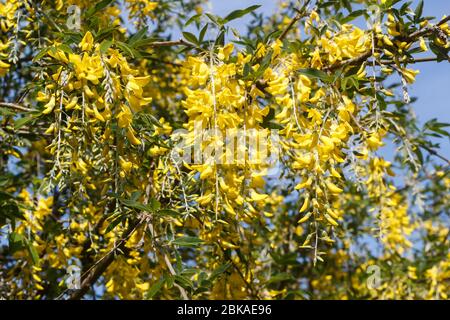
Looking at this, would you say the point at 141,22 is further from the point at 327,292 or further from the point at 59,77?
the point at 327,292

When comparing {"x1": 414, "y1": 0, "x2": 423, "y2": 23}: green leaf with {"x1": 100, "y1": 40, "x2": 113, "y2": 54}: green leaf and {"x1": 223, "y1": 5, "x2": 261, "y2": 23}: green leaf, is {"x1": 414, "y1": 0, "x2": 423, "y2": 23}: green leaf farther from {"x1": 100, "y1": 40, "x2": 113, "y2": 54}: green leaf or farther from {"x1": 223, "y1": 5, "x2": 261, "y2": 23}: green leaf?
{"x1": 100, "y1": 40, "x2": 113, "y2": 54}: green leaf

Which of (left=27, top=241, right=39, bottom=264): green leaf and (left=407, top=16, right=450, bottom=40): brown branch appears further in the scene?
(left=27, top=241, right=39, bottom=264): green leaf

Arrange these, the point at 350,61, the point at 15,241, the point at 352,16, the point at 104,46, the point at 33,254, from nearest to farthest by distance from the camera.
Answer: the point at 104,46, the point at 350,61, the point at 352,16, the point at 15,241, the point at 33,254

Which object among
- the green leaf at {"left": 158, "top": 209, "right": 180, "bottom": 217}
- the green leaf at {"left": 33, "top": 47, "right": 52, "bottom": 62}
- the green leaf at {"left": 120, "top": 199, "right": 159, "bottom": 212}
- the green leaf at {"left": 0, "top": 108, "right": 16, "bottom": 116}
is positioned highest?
the green leaf at {"left": 33, "top": 47, "right": 52, "bottom": 62}

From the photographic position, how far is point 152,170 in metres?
2.44

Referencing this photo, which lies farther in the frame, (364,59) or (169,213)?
(364,59)

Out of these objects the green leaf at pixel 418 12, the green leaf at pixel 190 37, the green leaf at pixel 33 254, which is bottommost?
the green leaf at pixel 33 254

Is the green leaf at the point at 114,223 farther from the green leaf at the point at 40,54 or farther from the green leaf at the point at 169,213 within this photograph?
the green leaf at the point at 40,54

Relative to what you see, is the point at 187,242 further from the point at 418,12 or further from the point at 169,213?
the point at 418,12

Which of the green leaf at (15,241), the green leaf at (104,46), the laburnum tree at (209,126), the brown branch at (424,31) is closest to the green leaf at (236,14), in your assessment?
the laburnum tree at (209,126)

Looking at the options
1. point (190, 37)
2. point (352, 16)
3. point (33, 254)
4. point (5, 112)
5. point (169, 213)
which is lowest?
point (33, 254)

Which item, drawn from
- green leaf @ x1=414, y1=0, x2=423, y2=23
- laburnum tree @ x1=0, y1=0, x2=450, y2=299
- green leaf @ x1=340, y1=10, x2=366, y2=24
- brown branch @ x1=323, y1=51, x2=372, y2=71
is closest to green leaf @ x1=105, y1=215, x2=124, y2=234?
laburnum tree @ x1=0, y1=0, x2=450, y2=299

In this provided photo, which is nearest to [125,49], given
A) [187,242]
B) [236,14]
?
[236,14]
